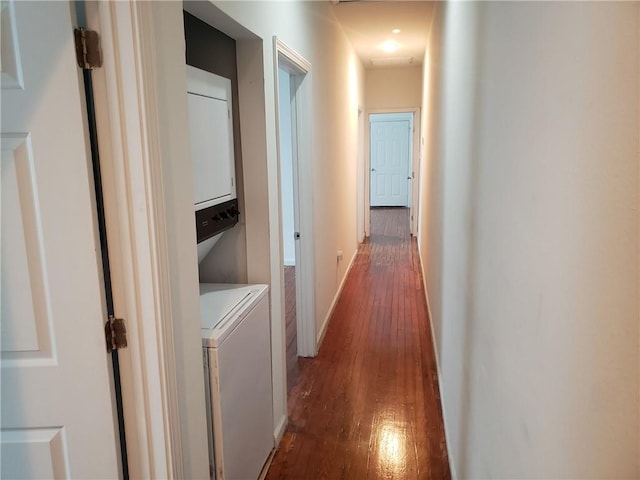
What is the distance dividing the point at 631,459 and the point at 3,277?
134cm

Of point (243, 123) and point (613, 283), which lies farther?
point (243, 123)

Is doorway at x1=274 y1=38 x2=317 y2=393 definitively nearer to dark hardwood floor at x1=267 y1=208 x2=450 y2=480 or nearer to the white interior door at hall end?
dark hardwood floor at x1=267 y1=208 x2=450 y2=480

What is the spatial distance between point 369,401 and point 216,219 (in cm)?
157

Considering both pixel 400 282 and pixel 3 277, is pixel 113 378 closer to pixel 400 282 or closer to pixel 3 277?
pixel 3 277

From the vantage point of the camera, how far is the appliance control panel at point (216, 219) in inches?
72.2

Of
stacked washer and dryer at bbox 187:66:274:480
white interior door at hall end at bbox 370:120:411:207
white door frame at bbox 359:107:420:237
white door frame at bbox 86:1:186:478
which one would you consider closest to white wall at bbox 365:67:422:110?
white door frame at bbox 359:107:420:237

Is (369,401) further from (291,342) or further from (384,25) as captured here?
(384,25)

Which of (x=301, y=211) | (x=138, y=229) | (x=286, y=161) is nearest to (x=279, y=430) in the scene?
(x=301, y=211)

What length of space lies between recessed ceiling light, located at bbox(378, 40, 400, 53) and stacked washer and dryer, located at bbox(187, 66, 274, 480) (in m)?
3.68

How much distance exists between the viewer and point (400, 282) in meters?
5.18

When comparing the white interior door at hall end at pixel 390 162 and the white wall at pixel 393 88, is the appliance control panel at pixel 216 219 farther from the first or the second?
the white interior door at hall end at pixel 390 162

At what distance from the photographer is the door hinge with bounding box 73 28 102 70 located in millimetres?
1115

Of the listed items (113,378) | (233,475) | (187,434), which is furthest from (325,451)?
(113,378)

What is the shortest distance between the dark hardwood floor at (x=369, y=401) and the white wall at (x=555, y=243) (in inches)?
30.5
